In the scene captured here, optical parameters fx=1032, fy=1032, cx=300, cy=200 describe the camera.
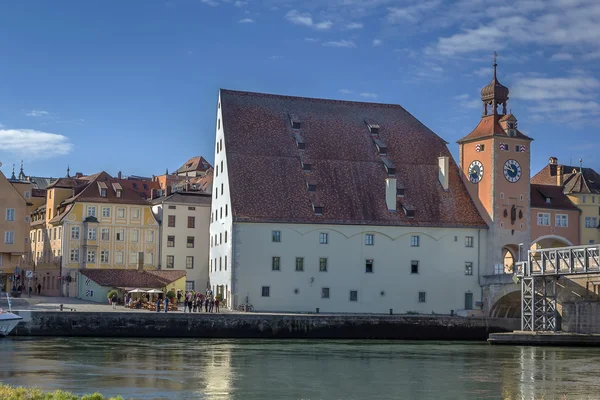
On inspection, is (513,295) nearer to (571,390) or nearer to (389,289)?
(389,289)

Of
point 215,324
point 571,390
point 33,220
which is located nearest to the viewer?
point 571,390

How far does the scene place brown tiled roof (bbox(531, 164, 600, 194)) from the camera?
86.2m

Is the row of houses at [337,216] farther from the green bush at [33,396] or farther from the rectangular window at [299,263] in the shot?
the green bush at [33,396]

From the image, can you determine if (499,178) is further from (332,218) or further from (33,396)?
(33,396)

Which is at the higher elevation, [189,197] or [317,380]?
[189,197]

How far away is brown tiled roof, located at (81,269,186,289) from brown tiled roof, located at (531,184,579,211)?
29.4 metres

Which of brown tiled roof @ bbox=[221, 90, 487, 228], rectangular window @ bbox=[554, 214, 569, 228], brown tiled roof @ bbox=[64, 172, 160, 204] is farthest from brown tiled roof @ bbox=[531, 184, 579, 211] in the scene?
brown tiled roof @ bbox=[64, 172, 160, 204]

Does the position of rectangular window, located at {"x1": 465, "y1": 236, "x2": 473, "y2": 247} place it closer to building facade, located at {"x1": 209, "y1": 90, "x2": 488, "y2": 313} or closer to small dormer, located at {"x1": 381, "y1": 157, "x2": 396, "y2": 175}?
building facade, located at {"x1": 209, "y1": 90, "x2": 488, "y2": 313}

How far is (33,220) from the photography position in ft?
324

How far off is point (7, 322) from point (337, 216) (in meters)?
26.6

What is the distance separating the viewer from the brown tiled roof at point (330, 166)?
247 ft

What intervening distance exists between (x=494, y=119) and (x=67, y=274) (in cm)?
3621

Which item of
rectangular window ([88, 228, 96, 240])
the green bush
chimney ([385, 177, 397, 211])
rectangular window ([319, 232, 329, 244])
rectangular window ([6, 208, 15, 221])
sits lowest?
the green bush

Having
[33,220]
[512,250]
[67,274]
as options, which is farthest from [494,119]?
[33,220]
